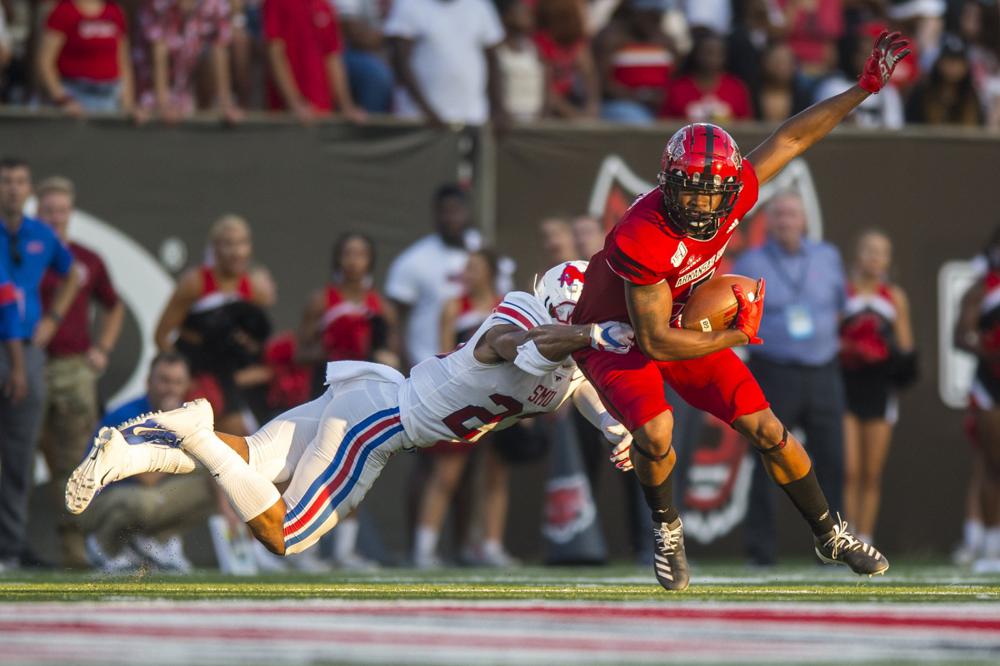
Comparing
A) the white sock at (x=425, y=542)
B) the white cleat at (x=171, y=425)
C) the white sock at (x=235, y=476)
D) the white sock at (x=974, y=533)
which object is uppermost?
the white cleat at (x=171, y=425)

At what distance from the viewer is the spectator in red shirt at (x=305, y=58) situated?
9.98 m

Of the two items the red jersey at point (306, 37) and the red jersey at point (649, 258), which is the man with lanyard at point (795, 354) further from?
the red jersey at point (649, 258)

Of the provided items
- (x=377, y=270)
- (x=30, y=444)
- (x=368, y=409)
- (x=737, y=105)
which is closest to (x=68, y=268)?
(x=30, y=444)

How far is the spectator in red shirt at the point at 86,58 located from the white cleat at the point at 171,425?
12.1 feet

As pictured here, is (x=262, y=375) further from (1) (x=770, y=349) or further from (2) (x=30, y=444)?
(1) (x=770, y=349)

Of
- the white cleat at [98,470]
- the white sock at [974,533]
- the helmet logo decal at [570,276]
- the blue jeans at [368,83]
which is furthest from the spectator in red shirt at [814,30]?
the white cleat at [98,470]

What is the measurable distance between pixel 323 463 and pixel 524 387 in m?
0.82

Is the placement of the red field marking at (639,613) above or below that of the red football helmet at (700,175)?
below

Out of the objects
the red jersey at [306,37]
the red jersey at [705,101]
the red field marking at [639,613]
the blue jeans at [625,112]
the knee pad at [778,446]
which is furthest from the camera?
the blue jeans at [625,112]

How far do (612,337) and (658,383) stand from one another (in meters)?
0.28

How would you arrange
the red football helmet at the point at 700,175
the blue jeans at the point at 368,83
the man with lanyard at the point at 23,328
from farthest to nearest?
the blue jeans at the point at 368,83, the man with lanyard at the point at 23,328, the red football helmet at the point at 700,175

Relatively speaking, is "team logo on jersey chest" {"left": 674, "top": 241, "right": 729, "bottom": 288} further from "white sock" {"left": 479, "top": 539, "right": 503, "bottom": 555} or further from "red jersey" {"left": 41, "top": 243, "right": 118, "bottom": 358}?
"red jersey" {"left": 41, "top": 243, "right": 118, "bottom": 358}

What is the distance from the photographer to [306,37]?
33.0ft

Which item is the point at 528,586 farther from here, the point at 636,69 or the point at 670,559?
the point at 636,69
